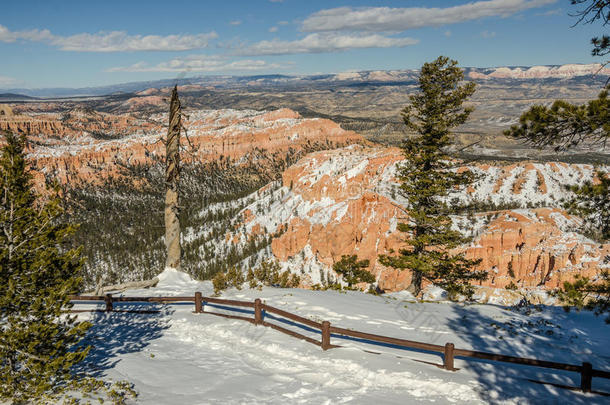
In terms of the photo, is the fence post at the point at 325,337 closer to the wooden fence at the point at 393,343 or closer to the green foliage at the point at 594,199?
the wooden fence at the point at 393,343

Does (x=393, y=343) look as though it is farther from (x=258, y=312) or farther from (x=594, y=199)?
(x=594, y=199)

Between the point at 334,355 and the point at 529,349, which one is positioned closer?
the point at 334,355

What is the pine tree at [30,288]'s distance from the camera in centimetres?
597

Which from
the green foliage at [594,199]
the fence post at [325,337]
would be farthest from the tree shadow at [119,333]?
the green foliage at [594,199]

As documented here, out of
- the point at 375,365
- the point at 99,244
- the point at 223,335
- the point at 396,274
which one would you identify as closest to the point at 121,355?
the point at 223,335

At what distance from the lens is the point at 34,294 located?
6348 mm

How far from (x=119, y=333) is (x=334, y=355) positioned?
6671mm

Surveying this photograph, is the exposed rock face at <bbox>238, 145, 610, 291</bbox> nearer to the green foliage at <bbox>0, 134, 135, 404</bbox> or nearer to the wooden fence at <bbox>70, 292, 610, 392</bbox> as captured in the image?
the wooden fence at <bbox>70, 292, 610, 392</bbox>

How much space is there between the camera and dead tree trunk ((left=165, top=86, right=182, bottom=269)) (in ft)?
52.9

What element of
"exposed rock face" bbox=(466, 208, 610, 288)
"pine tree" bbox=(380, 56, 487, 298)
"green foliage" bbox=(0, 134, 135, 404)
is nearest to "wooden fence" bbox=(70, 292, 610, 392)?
"green foliage" bbox=(0, 134, 135, 404)

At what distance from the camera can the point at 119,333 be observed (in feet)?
36.0

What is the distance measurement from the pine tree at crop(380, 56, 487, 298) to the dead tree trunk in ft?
40.5

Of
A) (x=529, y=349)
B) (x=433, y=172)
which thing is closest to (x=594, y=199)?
(x=529, y=349)

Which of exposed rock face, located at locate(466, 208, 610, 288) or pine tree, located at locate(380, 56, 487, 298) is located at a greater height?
pine tree, located at locate(380, 56, 487, 298)
